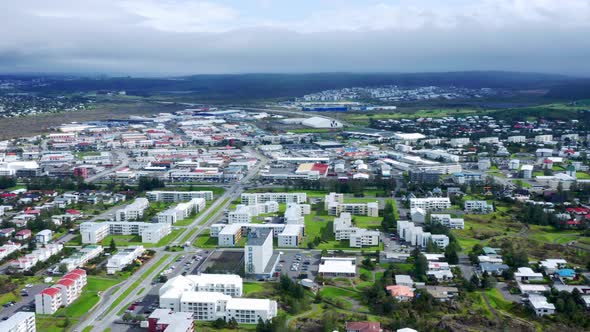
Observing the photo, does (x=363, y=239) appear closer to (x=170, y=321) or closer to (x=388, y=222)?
(x=388, y=222)

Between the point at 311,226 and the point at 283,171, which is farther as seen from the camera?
the point at 283,171

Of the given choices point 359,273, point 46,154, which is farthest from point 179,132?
point 359,273

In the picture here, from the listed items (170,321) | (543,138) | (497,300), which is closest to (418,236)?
(497,300)

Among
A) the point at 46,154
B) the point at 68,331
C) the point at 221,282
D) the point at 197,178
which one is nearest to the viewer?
the point at 68,331

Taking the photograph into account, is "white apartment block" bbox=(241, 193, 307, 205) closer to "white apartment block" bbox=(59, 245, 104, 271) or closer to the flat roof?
"white apartment block" bbox=(59, 245, 104, 271)

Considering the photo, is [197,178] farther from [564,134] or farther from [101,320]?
[564,134]
